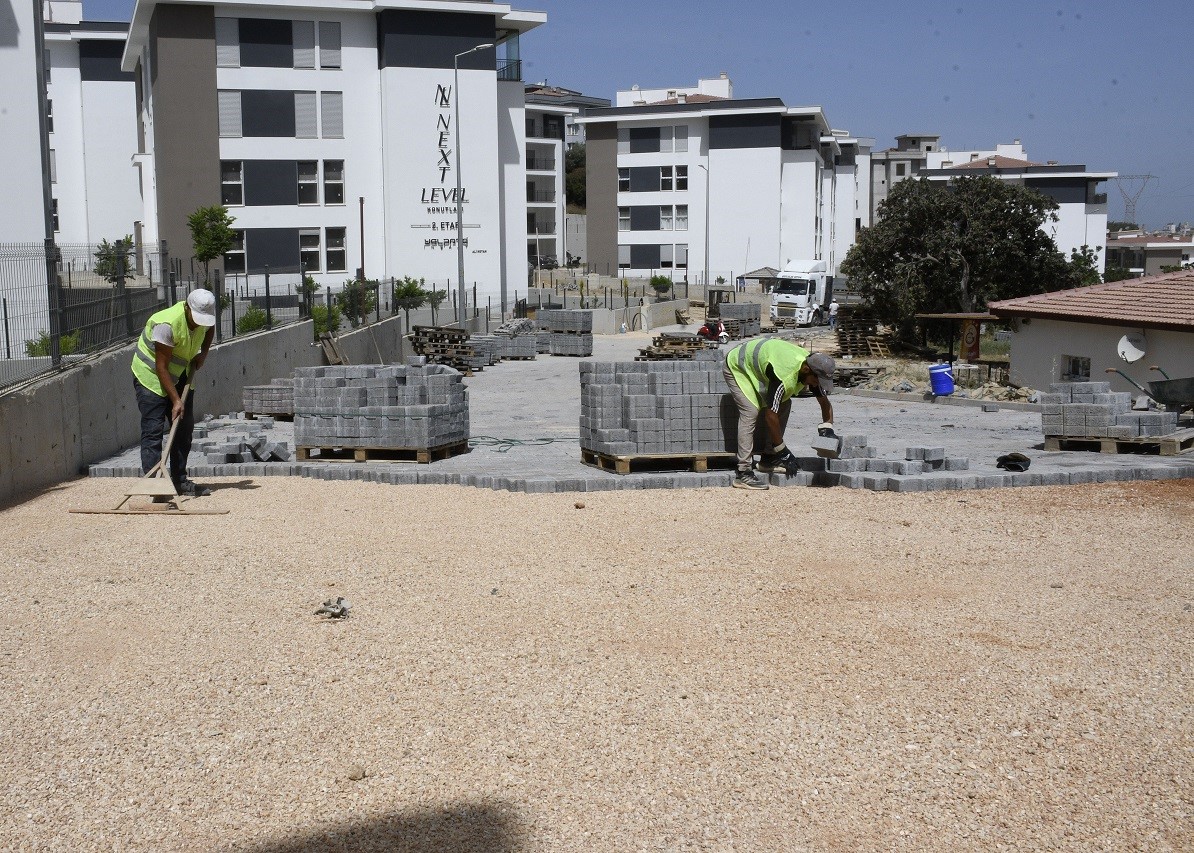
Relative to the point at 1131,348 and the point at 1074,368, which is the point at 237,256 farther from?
the point at 1131,348

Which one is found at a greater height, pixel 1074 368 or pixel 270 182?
pixel 270 182

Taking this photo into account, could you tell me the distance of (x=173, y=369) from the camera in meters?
11.6

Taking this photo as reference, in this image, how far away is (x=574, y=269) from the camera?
8038cm

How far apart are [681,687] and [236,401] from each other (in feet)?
56.5

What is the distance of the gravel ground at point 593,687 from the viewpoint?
5098 mm

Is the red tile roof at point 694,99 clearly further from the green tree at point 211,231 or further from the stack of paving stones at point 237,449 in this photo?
the stack of paving stones at point 237,449

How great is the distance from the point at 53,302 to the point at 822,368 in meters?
9.04

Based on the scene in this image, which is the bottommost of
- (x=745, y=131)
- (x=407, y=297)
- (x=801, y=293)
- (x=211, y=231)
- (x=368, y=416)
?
(x=368, y=416)

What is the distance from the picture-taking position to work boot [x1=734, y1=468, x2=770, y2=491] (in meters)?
13.0

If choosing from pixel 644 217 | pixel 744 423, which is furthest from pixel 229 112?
pixel 744 423

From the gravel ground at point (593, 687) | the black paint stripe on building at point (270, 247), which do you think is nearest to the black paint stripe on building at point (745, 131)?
the black paint stripe on building at point (270, 247)

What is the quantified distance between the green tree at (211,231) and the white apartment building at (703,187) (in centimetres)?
3420

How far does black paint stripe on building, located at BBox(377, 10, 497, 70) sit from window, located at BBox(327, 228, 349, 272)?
284 inches

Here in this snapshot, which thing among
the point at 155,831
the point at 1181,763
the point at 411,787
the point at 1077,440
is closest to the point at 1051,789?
the point at 1181,763
